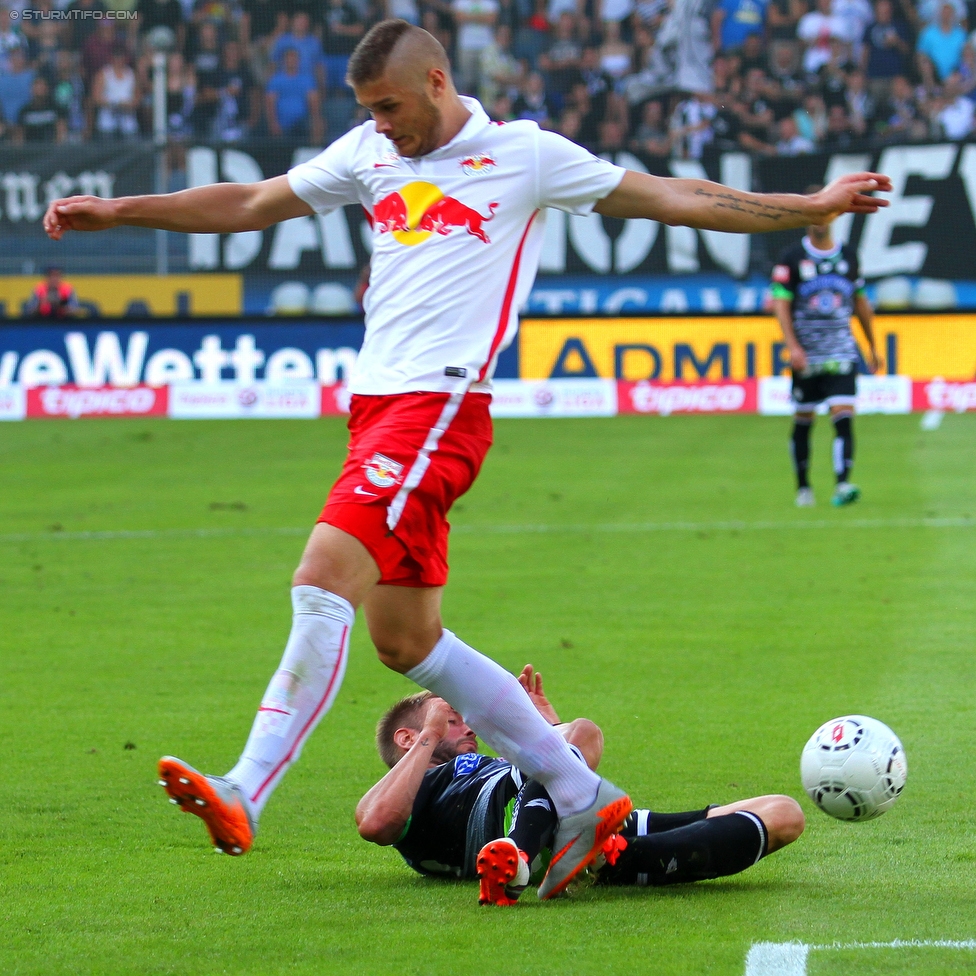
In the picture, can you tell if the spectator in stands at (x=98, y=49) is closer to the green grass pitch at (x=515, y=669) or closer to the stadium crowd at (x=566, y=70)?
the stadium crowd at (x=566, y=70)

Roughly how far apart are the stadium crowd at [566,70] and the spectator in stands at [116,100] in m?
0.03

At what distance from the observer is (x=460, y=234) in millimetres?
4090

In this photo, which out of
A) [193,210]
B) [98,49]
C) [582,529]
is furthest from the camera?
[98,49]

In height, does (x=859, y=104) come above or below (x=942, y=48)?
below

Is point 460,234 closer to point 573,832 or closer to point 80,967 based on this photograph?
point 573,832

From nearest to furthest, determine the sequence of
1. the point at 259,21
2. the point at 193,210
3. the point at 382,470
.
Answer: the point at 382,470, the point at 193,210, the point at 259,21

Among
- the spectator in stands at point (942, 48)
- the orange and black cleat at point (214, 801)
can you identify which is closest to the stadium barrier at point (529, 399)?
the spectator in stands at point (942, 48)

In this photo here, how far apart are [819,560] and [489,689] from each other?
6589mm

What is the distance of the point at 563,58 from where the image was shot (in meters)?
27.9

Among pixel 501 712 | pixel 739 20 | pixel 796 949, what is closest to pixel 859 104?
pixel 739 20

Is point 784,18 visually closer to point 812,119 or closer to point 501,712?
point 812,119

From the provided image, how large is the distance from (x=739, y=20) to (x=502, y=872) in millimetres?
25458

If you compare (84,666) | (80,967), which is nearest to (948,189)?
(84,666)

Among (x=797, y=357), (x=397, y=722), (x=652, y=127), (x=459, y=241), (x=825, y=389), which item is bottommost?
(x=825, y=389)
